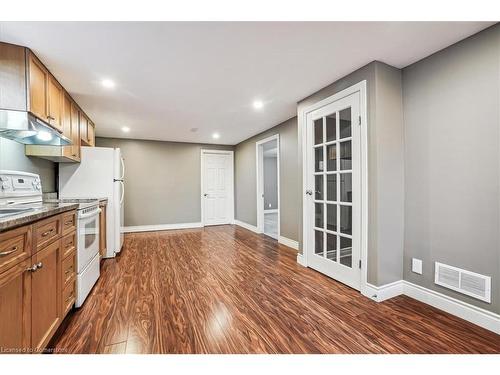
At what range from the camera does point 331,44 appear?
1.83 m

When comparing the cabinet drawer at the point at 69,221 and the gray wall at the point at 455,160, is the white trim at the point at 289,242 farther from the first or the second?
the cabinet drawer at the point at 69,221

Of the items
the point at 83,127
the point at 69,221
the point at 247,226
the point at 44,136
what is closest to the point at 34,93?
the point at 44,136

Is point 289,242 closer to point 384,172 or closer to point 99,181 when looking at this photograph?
point 384,172

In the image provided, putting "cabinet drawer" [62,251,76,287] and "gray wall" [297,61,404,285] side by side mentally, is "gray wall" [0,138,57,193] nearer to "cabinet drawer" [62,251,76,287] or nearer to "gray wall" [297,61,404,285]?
"cabinet drawer" [62,251,76,287]

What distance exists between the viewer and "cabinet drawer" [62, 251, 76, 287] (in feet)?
5.59

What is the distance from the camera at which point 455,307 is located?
6.08ft

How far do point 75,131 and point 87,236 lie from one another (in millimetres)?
1623

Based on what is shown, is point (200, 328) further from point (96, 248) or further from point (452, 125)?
point (452, 125)

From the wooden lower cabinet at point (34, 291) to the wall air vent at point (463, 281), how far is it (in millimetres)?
2967

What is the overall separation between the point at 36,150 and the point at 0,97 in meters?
1.06

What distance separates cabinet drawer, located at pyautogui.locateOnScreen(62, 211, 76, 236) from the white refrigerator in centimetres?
155
